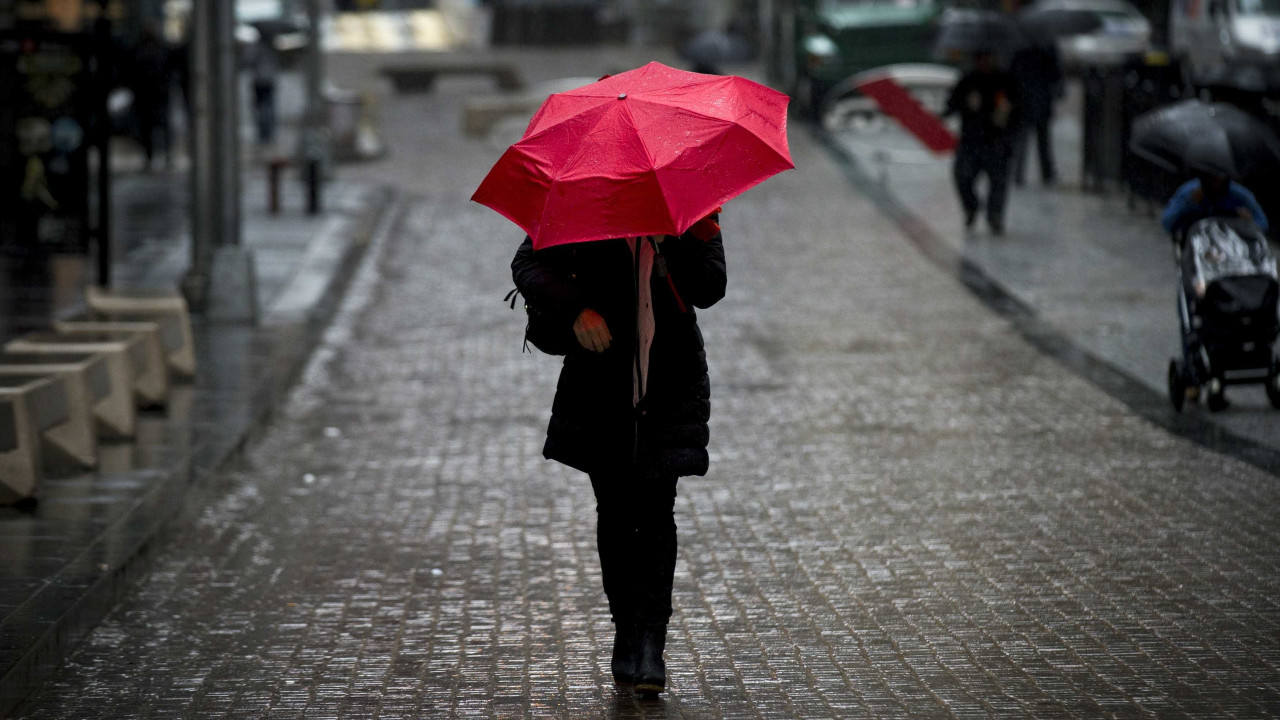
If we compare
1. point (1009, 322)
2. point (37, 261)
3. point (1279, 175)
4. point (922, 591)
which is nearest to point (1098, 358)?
point (1009, 322)

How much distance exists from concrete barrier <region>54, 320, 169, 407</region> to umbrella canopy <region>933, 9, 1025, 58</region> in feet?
37.0

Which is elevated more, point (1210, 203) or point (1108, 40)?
point (1108, 40)

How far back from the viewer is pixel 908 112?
19188 mm

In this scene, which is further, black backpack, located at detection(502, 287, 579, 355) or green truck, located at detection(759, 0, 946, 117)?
green truck, located at detection(759, 0, 946, 117)

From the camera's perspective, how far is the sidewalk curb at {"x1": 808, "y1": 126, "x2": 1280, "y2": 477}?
9164 millimetres

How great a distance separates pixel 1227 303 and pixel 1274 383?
2.05ft

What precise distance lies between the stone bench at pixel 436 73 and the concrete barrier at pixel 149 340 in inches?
1159

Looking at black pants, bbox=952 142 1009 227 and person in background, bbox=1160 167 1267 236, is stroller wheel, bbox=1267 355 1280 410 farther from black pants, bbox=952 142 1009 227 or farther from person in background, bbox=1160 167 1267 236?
black pants, bbox=952 142 1009 227

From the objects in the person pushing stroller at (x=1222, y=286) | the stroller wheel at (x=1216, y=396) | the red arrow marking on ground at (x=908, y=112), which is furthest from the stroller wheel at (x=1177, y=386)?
the red arrow marking on ground at (x=908, y=112)

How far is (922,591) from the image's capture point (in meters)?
6.85

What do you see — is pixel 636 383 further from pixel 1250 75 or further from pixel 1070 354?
pixel 1250 75

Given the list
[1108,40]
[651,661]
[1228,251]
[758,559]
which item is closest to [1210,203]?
[1228,251]

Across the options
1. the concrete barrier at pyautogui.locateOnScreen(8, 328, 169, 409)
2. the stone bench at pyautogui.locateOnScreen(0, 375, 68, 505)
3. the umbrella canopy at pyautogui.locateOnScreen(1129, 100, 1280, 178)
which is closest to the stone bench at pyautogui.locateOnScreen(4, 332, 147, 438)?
the concrete barrier at pyautogui.locateOnScreen(8, 328, 169, 409)

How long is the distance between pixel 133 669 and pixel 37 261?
452 inches
